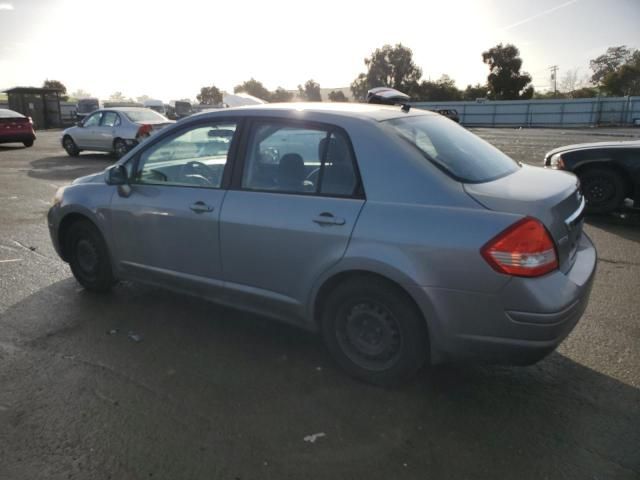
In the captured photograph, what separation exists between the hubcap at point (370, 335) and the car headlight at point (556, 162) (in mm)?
5962

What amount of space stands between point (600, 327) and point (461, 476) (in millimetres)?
2183

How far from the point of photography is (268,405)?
2941 mm

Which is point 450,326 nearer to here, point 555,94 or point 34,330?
point 34,330

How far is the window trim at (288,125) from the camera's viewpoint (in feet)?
10.00

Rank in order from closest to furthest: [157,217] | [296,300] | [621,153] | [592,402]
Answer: [592,402] < [296,300] < [157,217] < [621,153]

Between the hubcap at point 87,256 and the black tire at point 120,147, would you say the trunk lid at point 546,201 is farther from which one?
the black tire at point 120,147

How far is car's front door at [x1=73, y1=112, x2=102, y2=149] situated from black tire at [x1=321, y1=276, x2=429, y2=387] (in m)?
14.9

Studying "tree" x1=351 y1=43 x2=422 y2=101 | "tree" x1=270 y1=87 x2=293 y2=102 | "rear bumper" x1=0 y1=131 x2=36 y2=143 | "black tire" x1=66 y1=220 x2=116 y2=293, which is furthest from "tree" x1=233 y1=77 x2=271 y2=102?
"black tire" x1=66 y1=220 x2=116 y2=293

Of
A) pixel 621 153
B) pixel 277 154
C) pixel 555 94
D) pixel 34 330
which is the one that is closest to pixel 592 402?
pixel 277 154

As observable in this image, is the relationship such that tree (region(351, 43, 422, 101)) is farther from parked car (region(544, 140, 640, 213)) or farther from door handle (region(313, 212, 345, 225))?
door handle (region(313, 212, 345, 225))

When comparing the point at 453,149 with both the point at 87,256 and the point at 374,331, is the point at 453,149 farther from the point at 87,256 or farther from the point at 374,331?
the point at 87,256

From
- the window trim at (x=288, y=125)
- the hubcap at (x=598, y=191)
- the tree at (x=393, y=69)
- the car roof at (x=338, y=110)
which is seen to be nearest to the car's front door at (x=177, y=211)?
the window trim at (x=288, y=125)

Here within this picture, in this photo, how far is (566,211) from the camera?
2.97m

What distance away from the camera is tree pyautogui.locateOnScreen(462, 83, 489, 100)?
66262mm
